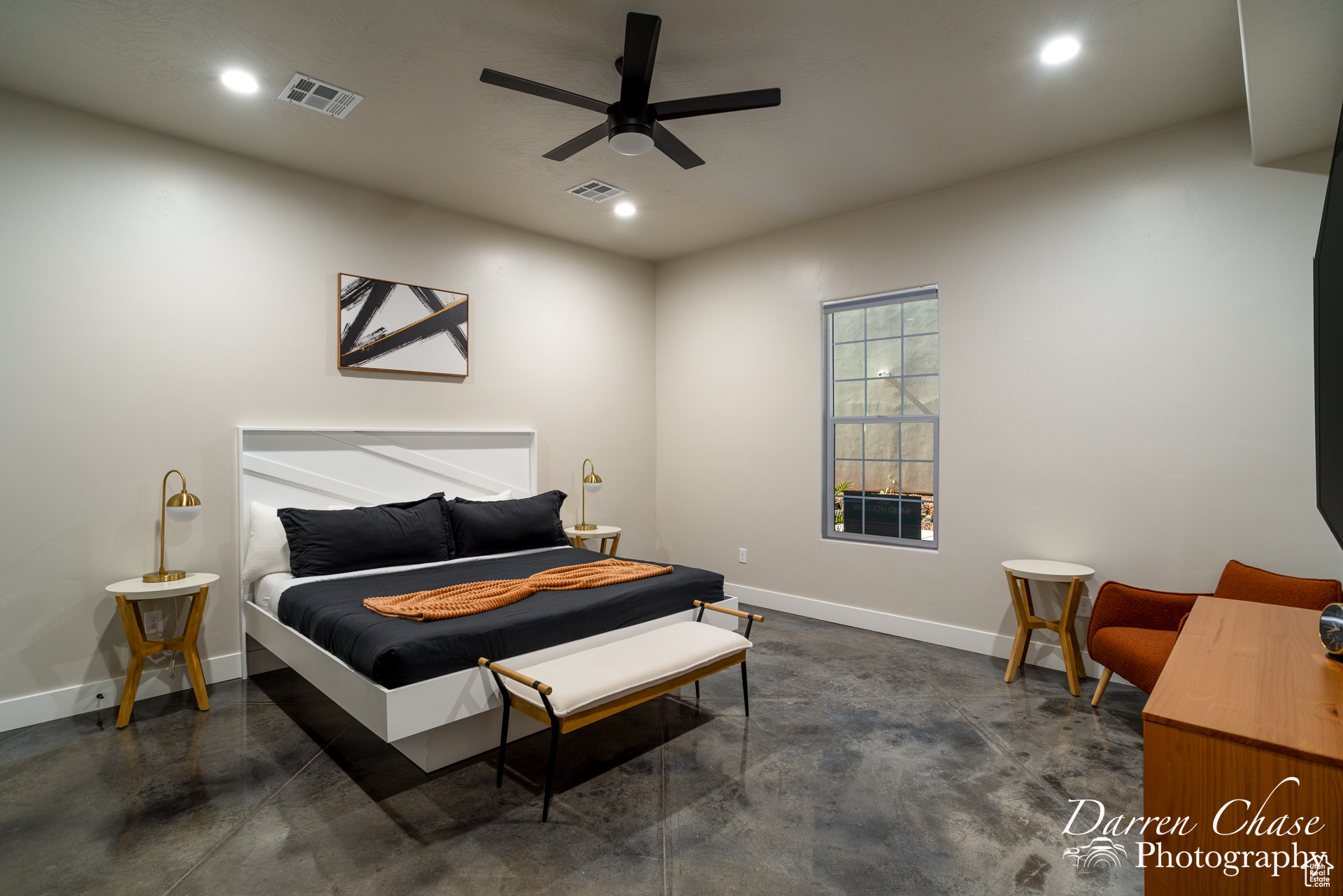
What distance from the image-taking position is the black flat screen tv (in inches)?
62.2

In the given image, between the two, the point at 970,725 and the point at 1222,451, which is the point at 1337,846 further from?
the point at 1222,451

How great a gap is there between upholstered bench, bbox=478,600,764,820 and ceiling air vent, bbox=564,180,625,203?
2749mm

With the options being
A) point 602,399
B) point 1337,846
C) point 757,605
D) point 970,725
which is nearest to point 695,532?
point 757,605

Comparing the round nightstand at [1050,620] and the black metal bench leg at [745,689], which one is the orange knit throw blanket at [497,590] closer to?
the black metal bench leg at [745,689]

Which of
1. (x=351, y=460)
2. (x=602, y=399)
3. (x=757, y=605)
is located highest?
(x=602, y=399)

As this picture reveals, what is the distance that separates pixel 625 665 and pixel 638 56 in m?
2.27

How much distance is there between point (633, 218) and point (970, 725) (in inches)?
149

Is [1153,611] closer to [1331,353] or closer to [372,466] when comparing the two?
[1331,353]

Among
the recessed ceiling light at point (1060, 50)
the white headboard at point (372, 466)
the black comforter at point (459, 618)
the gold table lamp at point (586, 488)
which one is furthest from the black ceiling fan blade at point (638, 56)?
the gold table lamp at point (586, 488)

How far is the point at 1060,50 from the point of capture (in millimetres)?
2670

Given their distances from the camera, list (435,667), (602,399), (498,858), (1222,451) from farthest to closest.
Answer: (602,399)
(1222,451)
(435,667)
(498,858)

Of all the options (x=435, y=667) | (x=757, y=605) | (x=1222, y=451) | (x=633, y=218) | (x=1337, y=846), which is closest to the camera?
(x=1337, y=846)

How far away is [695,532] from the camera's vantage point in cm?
559

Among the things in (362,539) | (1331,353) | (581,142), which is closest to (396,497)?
(362,539)
